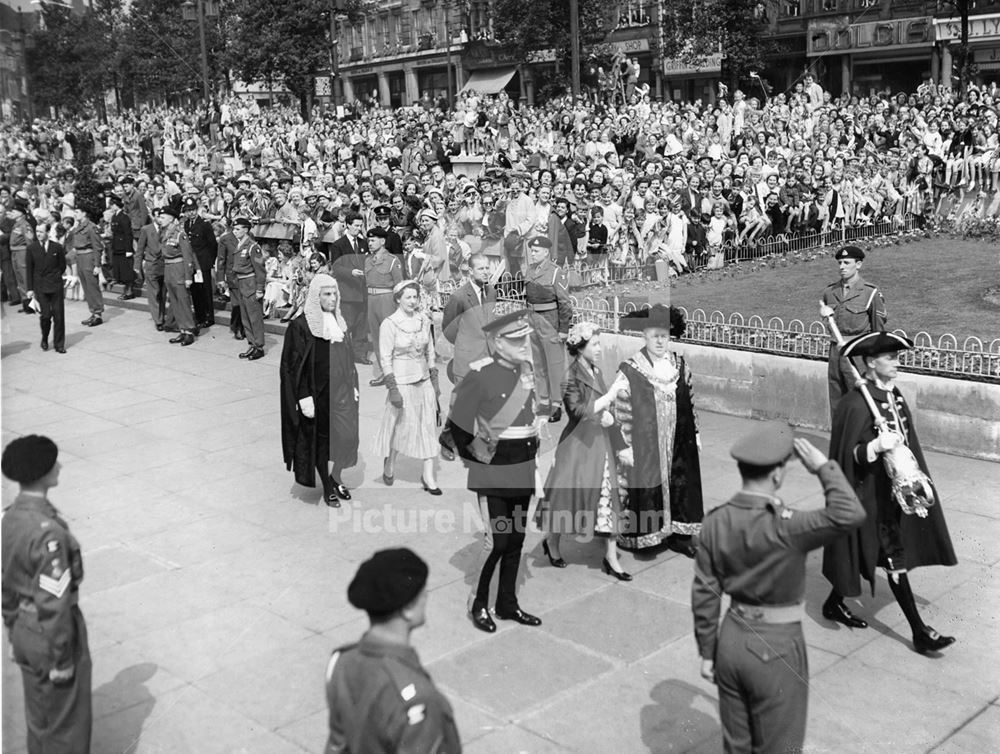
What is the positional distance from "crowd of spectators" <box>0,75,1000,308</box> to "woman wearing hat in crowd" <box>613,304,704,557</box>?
6.74 meters

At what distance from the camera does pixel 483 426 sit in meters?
6.81

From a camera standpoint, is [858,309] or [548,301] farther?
[548,301]

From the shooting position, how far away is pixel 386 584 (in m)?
3.54

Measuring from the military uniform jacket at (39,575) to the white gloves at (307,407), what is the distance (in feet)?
12.6

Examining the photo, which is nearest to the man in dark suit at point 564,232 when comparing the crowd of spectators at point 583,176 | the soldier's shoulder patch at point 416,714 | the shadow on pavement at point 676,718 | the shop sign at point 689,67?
the crowd of spectators at point 583,176

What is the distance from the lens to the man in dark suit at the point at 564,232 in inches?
639

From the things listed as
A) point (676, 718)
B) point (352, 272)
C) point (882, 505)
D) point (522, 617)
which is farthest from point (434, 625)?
point (352, 272)

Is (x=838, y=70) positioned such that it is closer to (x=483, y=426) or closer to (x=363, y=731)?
(x=483, y=426)

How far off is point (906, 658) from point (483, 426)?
259 centimetres

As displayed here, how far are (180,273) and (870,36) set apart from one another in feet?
105

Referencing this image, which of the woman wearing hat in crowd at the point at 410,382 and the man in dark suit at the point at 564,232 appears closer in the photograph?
the woman wearing hat in crowd at the point at 410,382

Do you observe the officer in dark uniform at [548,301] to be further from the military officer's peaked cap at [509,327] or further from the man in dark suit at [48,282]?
the man in dark suit at [48,282]

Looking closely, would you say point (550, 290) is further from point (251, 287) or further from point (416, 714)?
point (416, 714)

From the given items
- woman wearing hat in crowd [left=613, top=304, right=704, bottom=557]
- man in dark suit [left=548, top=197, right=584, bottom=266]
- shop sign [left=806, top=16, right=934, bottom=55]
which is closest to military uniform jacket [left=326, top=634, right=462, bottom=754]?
woman wearing hat in crowd [left=613, top=304, right=704, bottom=557]
